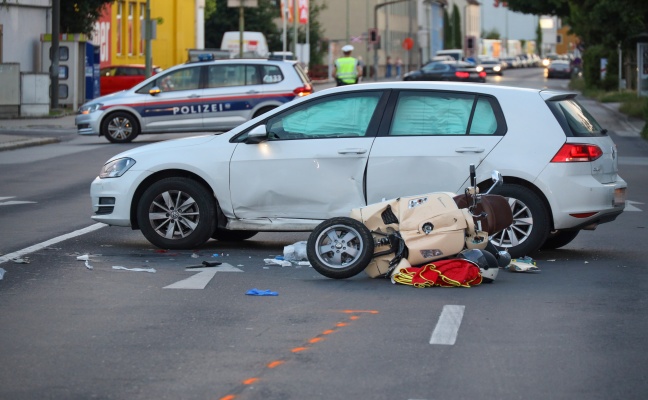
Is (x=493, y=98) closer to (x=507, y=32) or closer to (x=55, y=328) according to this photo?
(x=55, y=328)

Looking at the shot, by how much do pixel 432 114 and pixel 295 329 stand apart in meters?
3.83

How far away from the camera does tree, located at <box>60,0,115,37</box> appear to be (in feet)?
151

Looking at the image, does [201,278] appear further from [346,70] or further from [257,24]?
[257,24]

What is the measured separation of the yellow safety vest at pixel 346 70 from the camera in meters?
31.0

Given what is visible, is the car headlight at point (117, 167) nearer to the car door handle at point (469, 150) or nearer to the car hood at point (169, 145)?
the car hood at point (169, 145)

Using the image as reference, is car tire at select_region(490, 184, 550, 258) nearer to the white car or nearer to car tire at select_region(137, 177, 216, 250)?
the white car

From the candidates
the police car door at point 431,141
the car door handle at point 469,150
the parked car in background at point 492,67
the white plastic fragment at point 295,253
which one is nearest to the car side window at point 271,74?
the police car door at point 431,141

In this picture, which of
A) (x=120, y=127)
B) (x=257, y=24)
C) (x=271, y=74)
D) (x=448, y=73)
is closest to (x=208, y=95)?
(x=271, y=74)

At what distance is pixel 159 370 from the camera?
21.6ft

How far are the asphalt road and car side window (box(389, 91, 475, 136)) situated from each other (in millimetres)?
1354

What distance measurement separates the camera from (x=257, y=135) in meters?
11.2

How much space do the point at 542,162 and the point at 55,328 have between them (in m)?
4.73

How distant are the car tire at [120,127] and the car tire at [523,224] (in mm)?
17128

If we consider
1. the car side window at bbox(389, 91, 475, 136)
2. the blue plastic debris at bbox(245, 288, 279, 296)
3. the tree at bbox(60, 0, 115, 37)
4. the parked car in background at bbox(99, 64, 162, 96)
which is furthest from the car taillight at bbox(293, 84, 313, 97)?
the parked car in background at bbox(99, 64, 162, 96)
